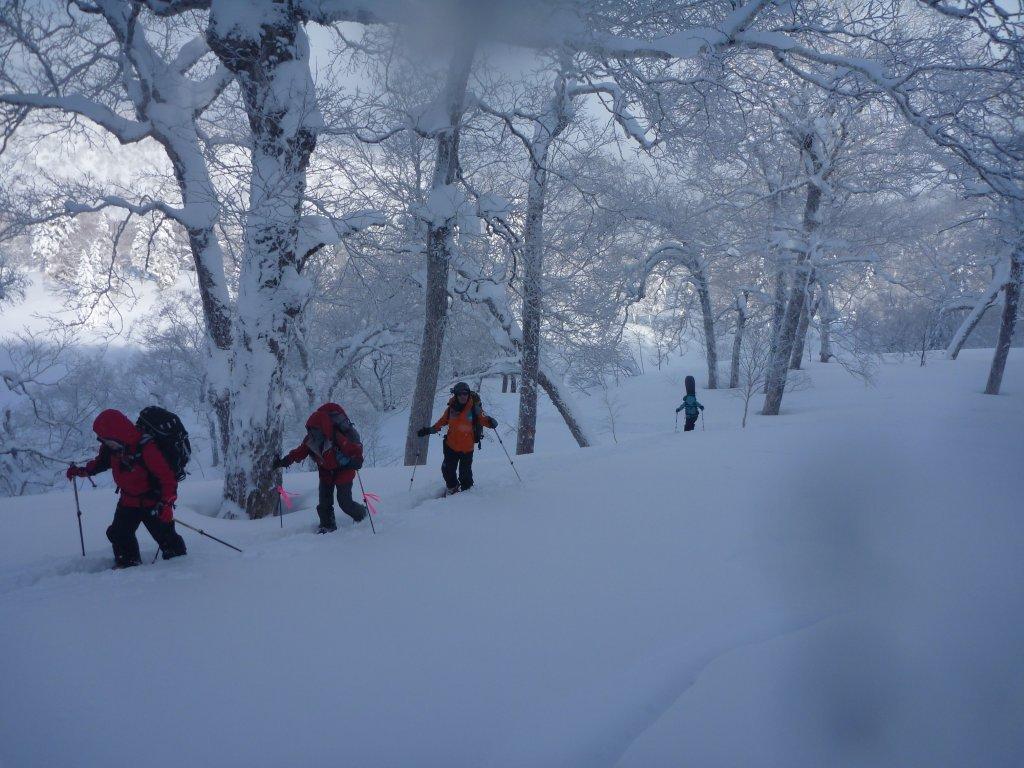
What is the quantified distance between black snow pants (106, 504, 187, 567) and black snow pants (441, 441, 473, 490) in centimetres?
285

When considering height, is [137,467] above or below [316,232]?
below

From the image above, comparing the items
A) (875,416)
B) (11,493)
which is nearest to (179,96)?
(11,493)

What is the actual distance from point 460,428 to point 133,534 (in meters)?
3.26

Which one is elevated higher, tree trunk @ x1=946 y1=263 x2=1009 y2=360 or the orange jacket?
tree trunk @ x1=946 y1=263 x2=1009 y2=360

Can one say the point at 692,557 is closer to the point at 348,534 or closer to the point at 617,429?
the point at 348,534

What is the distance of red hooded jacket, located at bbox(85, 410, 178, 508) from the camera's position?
4.17 meters

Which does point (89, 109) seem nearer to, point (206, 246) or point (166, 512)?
point (206, 246)

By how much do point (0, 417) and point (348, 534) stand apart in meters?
25.3

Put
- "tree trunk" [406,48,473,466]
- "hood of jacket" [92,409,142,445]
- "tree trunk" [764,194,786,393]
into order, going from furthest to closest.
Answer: "tree trunk" [764,194,786,393] → "tree trunk" [406,48,473,466] → "hood of jacket" [92,409,142,445]

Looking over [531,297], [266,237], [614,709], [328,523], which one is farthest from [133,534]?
[531,297]

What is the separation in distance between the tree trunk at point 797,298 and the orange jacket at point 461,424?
490 inches

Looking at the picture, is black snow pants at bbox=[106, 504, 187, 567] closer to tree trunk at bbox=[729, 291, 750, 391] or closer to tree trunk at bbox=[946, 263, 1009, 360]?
tree trunk at bbox=[729, 291, 750, 391]

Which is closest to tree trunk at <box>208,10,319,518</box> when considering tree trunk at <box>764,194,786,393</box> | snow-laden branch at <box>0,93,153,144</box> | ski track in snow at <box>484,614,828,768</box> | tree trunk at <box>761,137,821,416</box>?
snow-laden branch at <box>0,93,153,144</box>

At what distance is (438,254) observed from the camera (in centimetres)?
943
